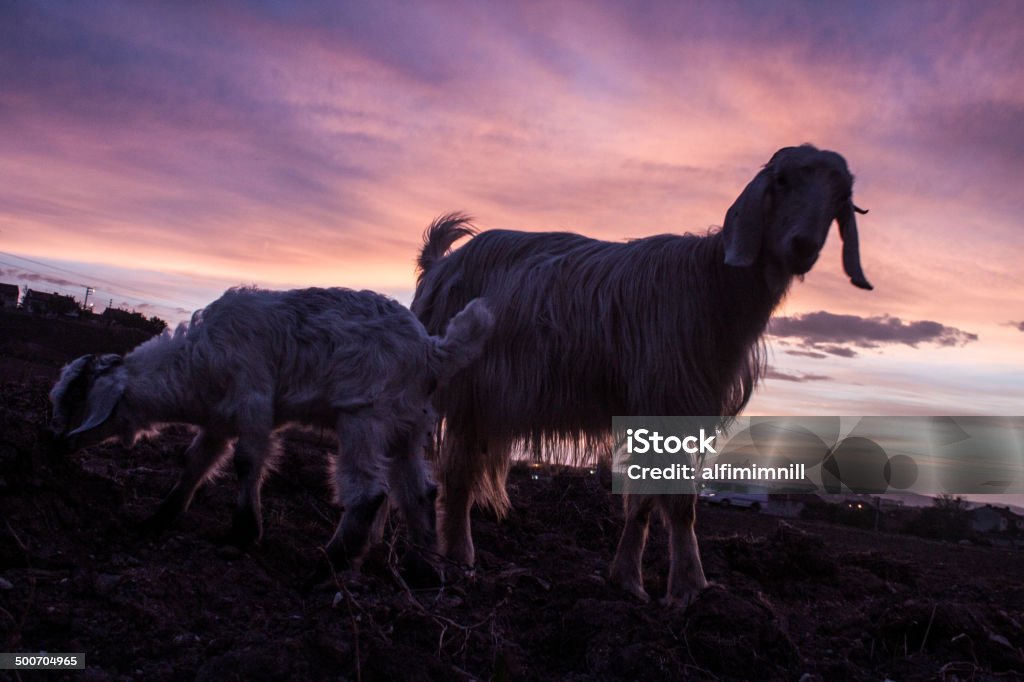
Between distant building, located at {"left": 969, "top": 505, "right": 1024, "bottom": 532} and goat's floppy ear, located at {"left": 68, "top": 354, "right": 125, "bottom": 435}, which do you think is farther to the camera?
distant building, located at {"left": 969, "top": 505, "right": 1024, "bottom": 532}

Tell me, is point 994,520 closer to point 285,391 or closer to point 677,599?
point 677,599

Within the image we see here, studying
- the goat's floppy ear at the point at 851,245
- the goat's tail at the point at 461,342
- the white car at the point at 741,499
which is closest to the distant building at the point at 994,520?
the white car at the point at 741,499

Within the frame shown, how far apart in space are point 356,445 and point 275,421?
2.31 feet

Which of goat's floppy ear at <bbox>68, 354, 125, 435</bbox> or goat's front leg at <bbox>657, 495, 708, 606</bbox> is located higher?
goat's floppy ear at <bbox>68, 354, 125, 435</bbox>

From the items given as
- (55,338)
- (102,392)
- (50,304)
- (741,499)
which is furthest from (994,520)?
(50,304)

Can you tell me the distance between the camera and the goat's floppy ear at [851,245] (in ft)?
18.4

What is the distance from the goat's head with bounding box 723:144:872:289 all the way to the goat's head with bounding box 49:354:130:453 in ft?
12.7

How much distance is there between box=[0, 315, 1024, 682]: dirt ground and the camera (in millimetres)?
3309

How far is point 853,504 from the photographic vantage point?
15203mm

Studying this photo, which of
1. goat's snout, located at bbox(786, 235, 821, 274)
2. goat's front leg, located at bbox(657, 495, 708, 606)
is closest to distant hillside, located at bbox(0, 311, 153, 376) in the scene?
goat's front leg, located at bbox(657, 495, 708, 606)

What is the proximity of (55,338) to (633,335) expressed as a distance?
1734cm

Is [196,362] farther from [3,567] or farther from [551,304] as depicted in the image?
[551,304]

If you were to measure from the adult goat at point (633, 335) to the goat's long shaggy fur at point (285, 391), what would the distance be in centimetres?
85

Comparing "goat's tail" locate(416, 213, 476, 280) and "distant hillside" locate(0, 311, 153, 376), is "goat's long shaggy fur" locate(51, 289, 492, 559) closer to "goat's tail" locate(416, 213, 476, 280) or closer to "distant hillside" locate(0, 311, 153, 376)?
"goat's tail" locate(416, 213, 476, 280)
